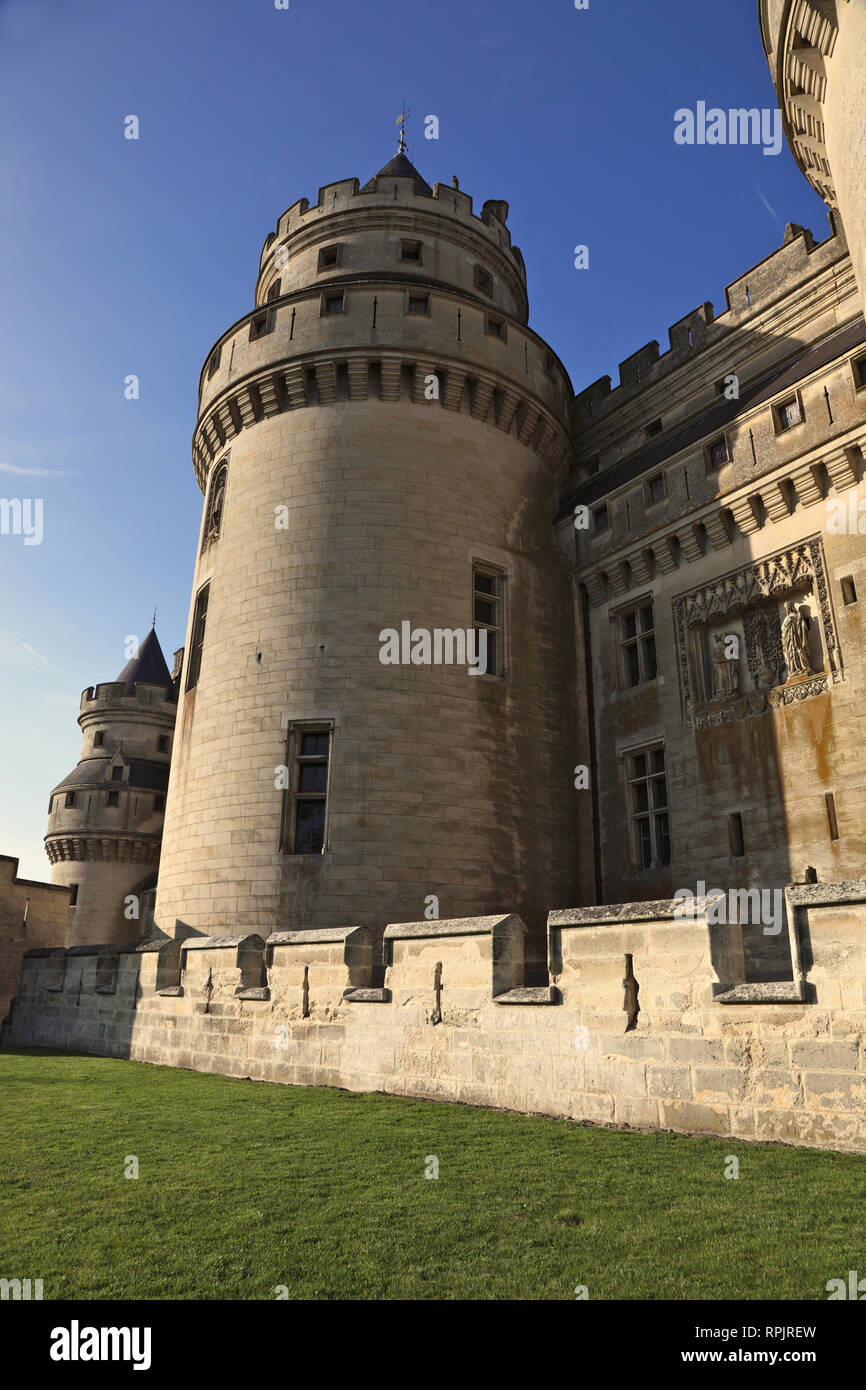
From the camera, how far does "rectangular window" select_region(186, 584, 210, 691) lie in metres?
17.6

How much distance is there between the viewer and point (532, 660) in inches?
656

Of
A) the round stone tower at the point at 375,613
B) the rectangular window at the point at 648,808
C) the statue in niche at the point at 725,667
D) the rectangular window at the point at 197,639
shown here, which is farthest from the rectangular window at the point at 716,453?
the rectangular window at the point at 197,639

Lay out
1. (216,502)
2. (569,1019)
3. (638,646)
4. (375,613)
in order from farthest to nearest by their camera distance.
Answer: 1. (216,502)
2. (638,646)
3. (375,613)
4. (569,1019)

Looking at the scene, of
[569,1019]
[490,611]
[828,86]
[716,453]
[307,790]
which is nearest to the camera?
[569,1019]

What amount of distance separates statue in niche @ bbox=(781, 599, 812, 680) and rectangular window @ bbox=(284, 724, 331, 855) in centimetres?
749

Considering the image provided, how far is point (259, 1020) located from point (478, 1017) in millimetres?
3957

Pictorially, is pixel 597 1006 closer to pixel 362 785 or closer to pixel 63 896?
pixel 362 785

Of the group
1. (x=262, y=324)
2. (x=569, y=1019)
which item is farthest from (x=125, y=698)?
(x=569, y=1019)

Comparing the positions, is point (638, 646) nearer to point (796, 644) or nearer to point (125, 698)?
point (796, 644)

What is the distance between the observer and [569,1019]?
324 inches

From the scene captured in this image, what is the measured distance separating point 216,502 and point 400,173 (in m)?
10.4
